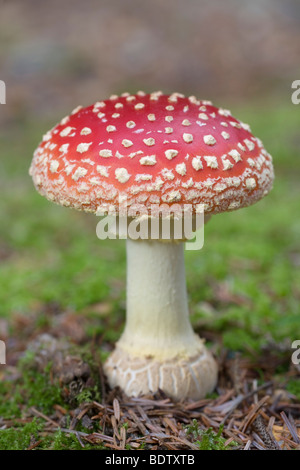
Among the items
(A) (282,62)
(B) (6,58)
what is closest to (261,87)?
(A) (282,62)

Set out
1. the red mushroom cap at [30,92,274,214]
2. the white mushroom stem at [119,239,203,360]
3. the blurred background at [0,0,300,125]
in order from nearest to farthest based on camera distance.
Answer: the red mushroom cap at [30,92,274,214], the white mushroom stem at [119,239,203,360], the blurred background at [0,0,300,125]

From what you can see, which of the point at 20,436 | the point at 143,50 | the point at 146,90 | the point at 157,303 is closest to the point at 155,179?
the point at 157,303

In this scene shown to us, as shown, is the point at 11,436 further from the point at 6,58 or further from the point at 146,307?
the point at 6,58

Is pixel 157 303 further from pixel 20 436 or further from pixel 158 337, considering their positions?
pixel 20 436

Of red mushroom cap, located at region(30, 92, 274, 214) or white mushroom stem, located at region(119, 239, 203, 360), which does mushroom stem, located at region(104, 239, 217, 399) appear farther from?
red mushroom cap, located at region(30, 92, 274, 214)

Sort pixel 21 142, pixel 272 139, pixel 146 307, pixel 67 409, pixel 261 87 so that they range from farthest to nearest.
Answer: pixel 261 87, pixel 21 142, pixel 272 139, pixel 146 307, pixel 67 409

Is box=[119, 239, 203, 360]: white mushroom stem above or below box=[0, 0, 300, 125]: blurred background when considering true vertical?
below

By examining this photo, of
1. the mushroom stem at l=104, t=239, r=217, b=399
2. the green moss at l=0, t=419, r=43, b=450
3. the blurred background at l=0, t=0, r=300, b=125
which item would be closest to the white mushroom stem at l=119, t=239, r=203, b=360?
the mushroom stem at l=104, t=239, r=217, b=399
